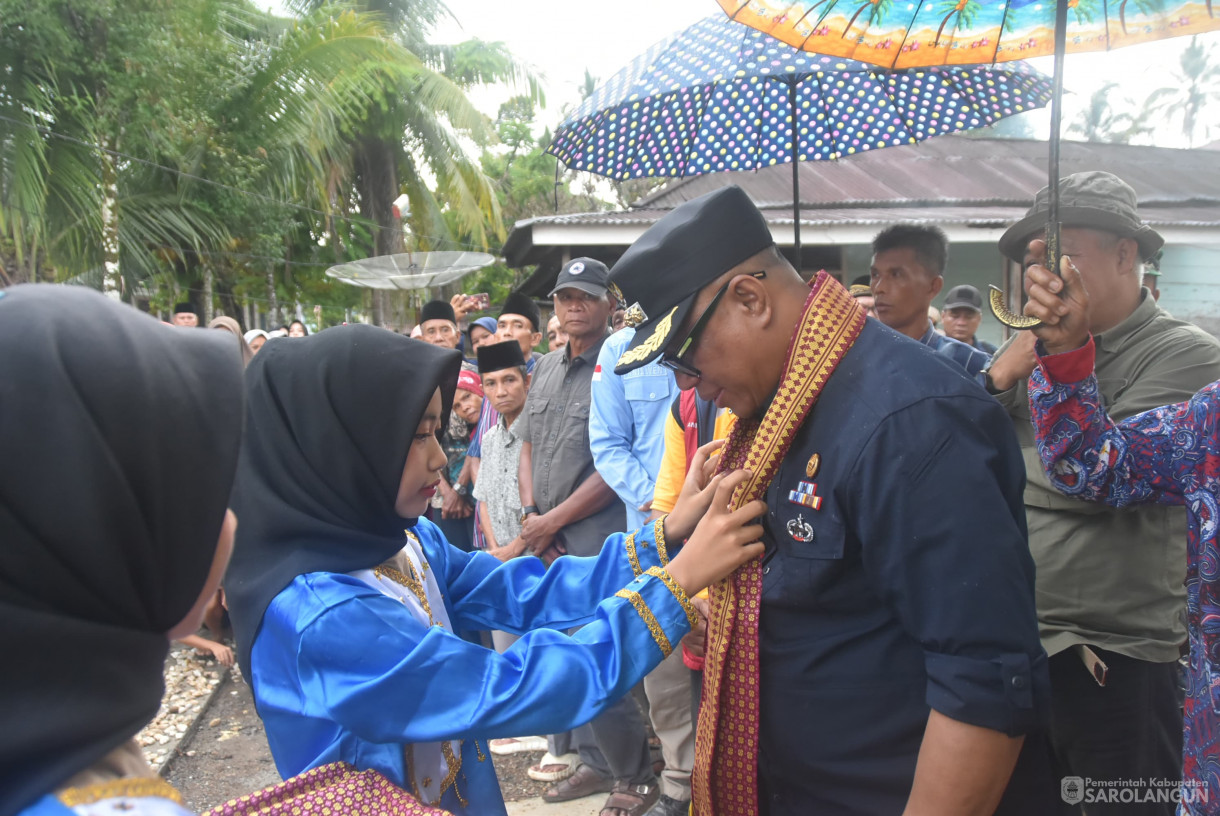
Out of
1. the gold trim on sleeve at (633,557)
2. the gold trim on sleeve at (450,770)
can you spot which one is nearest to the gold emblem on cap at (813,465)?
the gold trim on sleeve at (633,557)

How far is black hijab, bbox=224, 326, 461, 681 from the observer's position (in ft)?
5.51

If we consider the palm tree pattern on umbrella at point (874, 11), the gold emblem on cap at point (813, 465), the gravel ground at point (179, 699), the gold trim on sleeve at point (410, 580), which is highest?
the palm tree pattern on umbrella at point (874, 11)

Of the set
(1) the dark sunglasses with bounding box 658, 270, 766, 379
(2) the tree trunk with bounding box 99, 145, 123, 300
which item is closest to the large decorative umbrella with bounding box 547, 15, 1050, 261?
(1) the dark sunglasses with bounding box 658, 270, 766, 379

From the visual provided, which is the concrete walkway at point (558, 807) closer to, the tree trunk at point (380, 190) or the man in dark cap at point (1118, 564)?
the man in dark cap at point (1118, 564)

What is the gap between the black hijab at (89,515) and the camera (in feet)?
2.62

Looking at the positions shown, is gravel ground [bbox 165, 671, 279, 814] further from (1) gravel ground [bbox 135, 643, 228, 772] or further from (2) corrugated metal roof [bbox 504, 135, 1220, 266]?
(2) corrugated metal roof [bbox 504, 135, 1220, 266]

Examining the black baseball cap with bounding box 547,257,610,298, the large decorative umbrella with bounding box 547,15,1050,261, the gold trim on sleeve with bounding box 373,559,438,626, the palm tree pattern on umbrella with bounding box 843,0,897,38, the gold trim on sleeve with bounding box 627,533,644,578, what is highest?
the palm tree pattern on umbrella with bounding box 843,0,897,38

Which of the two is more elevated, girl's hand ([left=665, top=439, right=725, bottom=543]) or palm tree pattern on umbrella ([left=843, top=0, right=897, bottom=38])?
palm tree pattern on umbrella ([left=843, top=0, right=897, bottom=38])

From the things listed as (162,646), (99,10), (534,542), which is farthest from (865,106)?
(99,10)

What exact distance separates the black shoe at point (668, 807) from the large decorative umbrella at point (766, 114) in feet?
8.23

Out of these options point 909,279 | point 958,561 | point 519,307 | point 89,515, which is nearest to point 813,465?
point 958,561

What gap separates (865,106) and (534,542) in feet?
8.70

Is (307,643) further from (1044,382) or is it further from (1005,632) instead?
(1044,382)

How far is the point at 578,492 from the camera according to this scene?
13.2 feet
